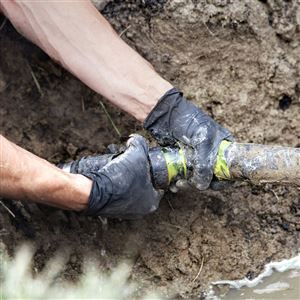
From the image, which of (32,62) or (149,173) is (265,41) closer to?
(149,173)

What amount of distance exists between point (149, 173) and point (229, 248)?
538mm

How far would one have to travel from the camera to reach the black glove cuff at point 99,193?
235 cm

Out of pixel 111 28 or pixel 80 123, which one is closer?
pixel 111 28

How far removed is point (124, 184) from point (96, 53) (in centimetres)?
59

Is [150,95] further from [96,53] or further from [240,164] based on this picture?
[240,164]

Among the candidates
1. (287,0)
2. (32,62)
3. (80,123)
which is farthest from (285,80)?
(32,62)

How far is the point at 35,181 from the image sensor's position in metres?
2.32

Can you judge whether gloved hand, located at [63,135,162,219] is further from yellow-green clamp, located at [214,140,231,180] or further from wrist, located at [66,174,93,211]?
yellow-green clamp, located at [214,140,231,180]

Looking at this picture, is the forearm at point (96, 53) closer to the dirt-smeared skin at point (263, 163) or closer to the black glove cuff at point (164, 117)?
the black glove cuff at point (164, 117)

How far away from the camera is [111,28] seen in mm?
2664

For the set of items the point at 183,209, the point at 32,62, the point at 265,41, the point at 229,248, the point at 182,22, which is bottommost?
the point at 229,248

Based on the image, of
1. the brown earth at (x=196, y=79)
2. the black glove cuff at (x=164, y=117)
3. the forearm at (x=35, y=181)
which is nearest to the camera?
the forearm at (x=35, y=181)

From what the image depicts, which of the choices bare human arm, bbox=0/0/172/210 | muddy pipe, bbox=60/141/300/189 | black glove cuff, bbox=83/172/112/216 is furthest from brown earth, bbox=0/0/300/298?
black glove cuff, bbox=83/172/112/216

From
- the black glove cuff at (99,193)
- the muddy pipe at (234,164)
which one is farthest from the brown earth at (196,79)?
the black glove cuff at (99,193)
